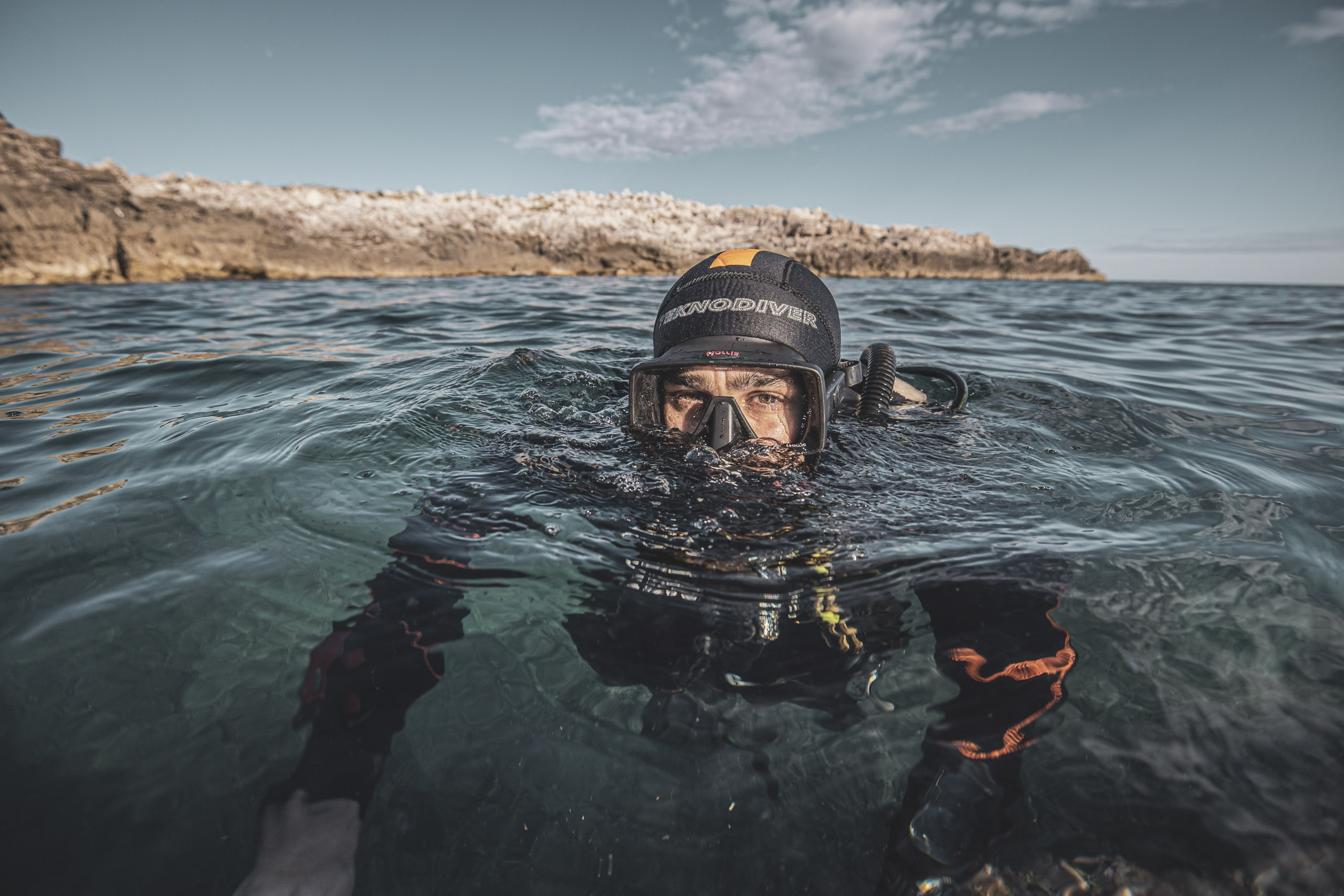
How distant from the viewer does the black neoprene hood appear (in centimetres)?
317

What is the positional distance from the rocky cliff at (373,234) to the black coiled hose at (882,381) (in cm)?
2181

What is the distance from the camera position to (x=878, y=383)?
319 cm

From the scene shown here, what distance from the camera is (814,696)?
1476 millimetres

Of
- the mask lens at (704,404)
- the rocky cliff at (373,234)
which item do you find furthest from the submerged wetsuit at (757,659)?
the rocky cliff at (373,234)

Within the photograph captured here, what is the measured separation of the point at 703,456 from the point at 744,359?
486mm

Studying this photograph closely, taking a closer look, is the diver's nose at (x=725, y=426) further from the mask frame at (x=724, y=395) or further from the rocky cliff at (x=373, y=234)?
the rocky cliff at (x=373, y=234)

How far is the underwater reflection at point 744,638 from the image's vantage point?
1.26 metres

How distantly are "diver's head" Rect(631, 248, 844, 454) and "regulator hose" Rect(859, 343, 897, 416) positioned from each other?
0.61ft

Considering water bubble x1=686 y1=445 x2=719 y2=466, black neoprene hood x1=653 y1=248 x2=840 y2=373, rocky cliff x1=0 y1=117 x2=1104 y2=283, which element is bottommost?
water bubble x1=686 y1=445 x2=719 y2=466

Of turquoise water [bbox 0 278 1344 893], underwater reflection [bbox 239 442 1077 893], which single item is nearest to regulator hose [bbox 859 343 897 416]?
turquoise water [bbox 0 278 1344 893]

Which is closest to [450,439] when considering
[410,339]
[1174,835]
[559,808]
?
[559,808]

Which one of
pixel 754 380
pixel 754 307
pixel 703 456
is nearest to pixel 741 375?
pixel 754 380

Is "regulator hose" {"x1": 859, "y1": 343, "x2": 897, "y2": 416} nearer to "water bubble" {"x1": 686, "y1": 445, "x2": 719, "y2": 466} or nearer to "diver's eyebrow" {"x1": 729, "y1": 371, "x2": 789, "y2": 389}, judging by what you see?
"diver's eyebrow" {"x1": 729, "y1": 371, "x2": 789, "y2": 389}

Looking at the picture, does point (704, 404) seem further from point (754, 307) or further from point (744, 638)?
point (744, 638)
